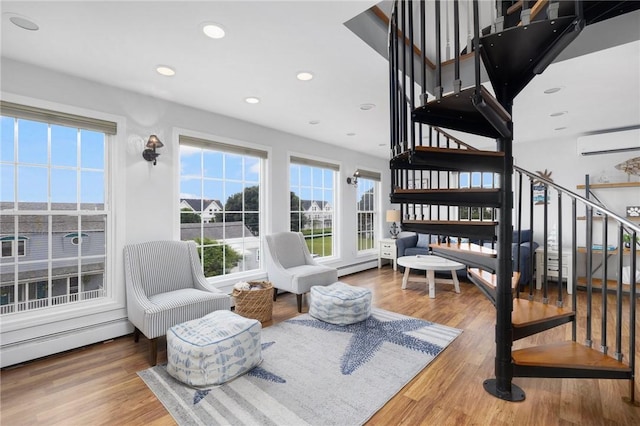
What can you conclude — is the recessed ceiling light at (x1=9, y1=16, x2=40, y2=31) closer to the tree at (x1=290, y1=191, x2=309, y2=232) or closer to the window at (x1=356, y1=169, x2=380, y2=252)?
the tree at (x1=290, y1=191, x2=309, y2=232)

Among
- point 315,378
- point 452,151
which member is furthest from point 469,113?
point 315,378

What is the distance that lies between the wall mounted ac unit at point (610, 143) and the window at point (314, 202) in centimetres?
389

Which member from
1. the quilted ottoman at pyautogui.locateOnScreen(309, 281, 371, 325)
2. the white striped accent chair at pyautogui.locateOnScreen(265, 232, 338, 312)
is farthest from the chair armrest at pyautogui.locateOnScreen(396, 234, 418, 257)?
the quilted ottoman at pyautogui.locateOnScreen(309, 281, 371, 325)

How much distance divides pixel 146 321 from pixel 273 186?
2.39 meters

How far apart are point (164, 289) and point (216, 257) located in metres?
0.85

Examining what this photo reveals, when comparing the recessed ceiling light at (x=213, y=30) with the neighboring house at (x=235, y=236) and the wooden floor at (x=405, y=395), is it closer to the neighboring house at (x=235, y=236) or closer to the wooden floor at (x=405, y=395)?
the neighboring house at (x=235, y=236)

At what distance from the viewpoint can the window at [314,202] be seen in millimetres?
4797

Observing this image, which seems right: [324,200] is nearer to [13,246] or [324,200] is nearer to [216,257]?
[216,257]

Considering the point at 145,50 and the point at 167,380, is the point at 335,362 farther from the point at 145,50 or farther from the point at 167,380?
the point at 145,50

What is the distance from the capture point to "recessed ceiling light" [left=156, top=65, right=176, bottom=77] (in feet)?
8.25

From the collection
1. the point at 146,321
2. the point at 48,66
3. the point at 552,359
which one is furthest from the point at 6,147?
the point at 552,359

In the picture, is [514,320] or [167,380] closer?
[514,320]

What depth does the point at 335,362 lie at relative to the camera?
2.38 meters

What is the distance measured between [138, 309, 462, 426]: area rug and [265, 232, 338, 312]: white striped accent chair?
0.61 m
